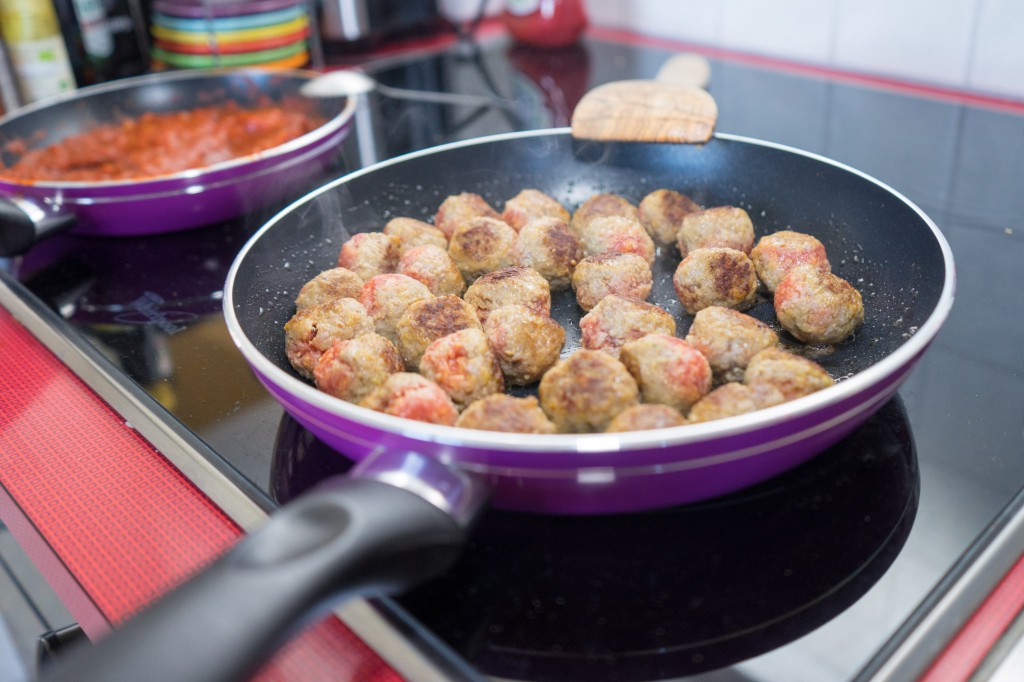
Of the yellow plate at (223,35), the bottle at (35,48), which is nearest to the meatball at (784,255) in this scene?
the yellow plate at (223,35)

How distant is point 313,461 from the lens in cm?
90

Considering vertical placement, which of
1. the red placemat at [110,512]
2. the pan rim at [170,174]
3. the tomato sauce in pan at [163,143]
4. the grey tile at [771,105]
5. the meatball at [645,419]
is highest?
the pan rim at [170,174]

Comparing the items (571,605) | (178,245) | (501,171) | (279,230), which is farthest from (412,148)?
(571,605)

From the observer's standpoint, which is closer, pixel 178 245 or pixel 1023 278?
pixel 1023 278

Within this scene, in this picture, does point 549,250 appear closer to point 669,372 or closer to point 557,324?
point 557,324

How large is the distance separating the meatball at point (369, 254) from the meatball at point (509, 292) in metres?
0.17

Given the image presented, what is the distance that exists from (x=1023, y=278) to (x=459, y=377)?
868mm

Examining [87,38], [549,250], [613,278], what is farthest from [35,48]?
[613,278]

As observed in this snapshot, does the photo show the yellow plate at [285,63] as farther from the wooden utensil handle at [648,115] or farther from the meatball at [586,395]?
the meatball at [586,395]

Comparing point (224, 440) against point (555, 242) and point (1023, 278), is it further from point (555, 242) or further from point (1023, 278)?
point (1023, 278)

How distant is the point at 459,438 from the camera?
0.65 metres

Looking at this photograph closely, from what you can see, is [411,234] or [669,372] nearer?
[669,372]

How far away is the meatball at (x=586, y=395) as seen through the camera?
2.55ft

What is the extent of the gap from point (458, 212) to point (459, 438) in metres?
0.70
